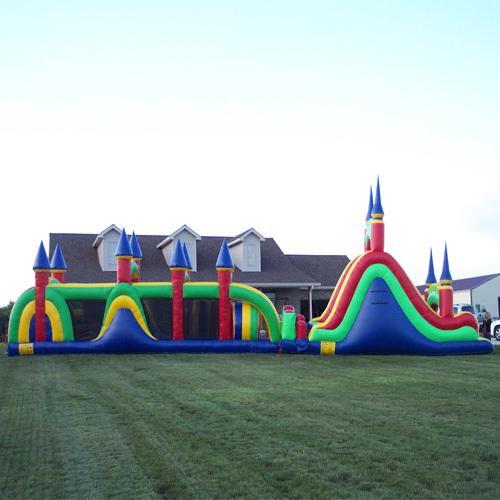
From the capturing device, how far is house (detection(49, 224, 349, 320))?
26453mm

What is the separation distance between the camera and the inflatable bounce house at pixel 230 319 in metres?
16.4

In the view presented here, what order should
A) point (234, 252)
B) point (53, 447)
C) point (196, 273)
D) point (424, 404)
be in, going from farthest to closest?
point (234, 252) < point (196, 273) < point (424, 404) < point (53, 447)

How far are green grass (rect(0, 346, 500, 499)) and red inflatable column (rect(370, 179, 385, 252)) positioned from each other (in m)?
6.67

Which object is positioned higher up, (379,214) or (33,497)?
(379,214)

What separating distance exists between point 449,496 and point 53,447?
362cm

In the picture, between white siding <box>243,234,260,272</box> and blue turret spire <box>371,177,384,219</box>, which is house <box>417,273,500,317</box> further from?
blue turret spire <box>371,177,384,219</box>

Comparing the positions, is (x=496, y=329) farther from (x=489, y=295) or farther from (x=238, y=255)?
(x=489, y=295)

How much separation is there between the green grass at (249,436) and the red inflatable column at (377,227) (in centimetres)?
667

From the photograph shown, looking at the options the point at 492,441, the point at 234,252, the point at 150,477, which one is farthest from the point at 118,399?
the point at 234,252

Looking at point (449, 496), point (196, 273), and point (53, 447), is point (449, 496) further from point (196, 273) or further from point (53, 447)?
point (196, 273)

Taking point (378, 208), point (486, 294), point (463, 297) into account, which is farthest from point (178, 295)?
point (463, 297)

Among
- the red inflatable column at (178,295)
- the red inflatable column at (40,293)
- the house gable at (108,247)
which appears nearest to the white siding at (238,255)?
the house gable at (108,247)

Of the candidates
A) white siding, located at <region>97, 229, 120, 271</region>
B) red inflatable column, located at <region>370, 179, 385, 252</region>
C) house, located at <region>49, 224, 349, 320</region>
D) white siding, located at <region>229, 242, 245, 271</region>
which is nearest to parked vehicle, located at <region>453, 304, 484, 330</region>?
house, located at <region>49, 224, 349, 320</region>

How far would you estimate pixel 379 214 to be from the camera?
17453mm
